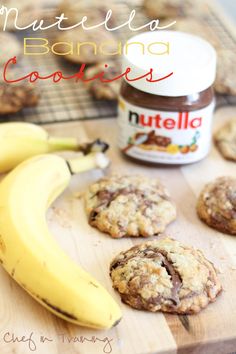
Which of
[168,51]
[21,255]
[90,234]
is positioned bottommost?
[90,234]

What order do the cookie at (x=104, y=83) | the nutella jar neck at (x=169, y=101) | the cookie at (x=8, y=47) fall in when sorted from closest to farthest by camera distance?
the nutella jar neck at (x=169, y=101)
the cookie at (x=104, y=83)
the cookie at (x=8, y=47)

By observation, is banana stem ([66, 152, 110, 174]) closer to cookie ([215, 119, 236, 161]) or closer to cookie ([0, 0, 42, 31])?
cookie ([215, 119, 236, 161])

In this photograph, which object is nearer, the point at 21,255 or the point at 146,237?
the point at 21,255

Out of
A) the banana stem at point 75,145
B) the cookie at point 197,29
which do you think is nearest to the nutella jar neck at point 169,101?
the banana stem at point 75,145

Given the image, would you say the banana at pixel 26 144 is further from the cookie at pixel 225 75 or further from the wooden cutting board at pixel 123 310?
the cookie at pixel 225 75

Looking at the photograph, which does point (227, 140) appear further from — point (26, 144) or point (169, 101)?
point (26, 144)

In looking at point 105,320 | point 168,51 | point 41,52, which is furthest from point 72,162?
point 41,52

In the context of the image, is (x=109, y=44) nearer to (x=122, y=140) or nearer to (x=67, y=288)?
(x=122, y=140)

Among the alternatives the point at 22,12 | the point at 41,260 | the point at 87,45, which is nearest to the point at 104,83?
the point at 87,45
